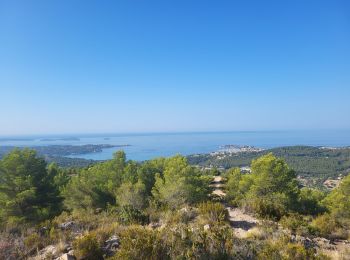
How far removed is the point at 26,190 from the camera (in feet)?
55.0

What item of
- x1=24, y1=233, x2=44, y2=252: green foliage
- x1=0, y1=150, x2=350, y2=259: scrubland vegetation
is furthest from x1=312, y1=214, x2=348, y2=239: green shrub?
x1=24, y1=233, x2=44, y2=252: green foliage

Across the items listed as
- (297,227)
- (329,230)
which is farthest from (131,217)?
(329,230)

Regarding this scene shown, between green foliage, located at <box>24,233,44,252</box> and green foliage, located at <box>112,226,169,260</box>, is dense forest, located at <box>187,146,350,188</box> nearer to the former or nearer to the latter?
green foliage, located at <box>112,226,169,260</box>

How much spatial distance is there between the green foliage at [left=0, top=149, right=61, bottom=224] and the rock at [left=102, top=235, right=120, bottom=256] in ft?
42.5

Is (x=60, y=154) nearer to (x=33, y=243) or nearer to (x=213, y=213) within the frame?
(x=213, y=213)

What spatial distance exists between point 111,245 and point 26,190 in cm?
1415

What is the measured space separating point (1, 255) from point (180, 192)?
31.7ft

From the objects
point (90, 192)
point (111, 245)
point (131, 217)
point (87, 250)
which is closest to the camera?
point (87, 250)

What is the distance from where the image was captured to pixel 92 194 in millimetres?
19781

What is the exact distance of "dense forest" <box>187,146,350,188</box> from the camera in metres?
79.0

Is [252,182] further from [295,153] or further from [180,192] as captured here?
[295,153]

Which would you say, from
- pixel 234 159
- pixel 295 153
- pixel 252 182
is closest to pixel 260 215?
pixel 252 182

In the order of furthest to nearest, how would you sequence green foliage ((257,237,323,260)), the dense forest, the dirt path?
the dense forest < the dirt path < green foliage ((257,237,323,260))

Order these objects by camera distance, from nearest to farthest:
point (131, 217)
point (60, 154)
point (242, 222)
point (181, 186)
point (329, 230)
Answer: point (131, 217) → point (329, 230) → point (242, 222) → point (181, 186) → point (60, 154)
